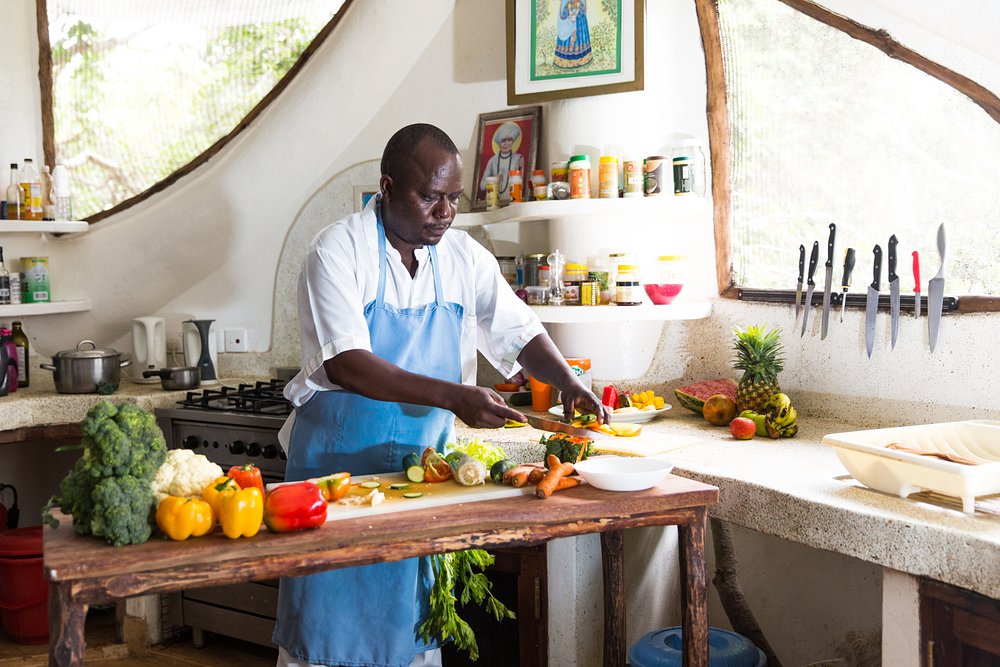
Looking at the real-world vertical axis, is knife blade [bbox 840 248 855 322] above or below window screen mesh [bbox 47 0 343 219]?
below

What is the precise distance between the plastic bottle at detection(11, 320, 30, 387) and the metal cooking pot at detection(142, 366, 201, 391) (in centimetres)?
71

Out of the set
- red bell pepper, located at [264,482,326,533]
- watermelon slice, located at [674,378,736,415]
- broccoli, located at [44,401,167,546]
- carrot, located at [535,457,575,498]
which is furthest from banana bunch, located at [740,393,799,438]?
broccoli, located at [44,401,167,546]

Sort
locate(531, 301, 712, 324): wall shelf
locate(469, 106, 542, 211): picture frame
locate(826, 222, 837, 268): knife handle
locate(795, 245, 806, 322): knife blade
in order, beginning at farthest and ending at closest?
locate(469, 106, 542, 211): picture frame → locate(531, 301, 712, 324): wall shelf → locate(795, 245, 806, 322): knife blade → locate(826, 222, 837, 268): knife handle

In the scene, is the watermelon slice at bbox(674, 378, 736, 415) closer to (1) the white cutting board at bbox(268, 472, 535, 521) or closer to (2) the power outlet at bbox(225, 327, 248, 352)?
(1) the white cutting board at bbox(268, 472, 535, 521)

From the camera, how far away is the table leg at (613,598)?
10.6ft

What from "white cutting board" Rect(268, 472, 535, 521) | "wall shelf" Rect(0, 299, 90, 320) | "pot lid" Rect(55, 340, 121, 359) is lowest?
"white cutting board" Rect(268, 472, 535, 521)

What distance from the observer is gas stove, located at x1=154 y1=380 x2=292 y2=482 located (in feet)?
13.8

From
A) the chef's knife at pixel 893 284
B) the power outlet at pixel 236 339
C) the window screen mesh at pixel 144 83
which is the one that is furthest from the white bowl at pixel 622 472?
the window screen mesh at pixel 144 83

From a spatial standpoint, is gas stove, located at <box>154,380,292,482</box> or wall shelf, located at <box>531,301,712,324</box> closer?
wall shelf, located at <box>531,301,712,324</box>

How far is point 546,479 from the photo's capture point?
2615 millimetres

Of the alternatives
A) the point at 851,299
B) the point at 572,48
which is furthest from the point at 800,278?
the point at 572,48

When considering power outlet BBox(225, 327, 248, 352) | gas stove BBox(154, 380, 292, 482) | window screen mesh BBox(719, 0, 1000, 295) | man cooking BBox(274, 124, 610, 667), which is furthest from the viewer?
power outlet BBox(225, 327, 248, 352)

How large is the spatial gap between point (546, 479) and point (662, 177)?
1750 millimetres

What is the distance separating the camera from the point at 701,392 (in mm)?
3961
